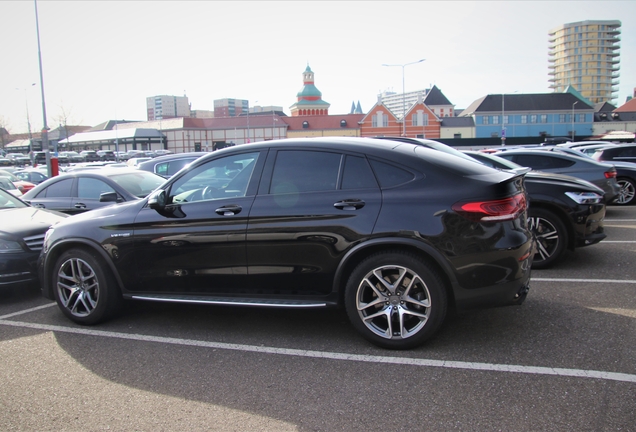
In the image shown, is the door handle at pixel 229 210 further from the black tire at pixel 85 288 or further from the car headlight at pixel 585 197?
the car headlight at pixel 585 197

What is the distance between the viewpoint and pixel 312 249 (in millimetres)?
4172

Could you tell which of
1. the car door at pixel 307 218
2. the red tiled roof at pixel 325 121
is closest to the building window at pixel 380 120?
the red tiled roof at pixel 325 121

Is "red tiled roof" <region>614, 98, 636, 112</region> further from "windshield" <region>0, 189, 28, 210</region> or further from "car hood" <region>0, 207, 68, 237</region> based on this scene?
"car hood" <region>0, 207, 68, 237</region>

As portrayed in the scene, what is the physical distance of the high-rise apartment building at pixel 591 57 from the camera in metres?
166

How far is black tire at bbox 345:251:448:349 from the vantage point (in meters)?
3.90

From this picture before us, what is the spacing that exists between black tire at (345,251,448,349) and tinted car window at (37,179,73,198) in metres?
6.95

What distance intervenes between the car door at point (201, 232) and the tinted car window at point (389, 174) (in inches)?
42.2

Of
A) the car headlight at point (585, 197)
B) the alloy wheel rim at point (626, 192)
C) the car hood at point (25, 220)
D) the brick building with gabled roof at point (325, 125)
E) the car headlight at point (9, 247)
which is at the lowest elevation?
the alloy wheel rim at point (626, 192)

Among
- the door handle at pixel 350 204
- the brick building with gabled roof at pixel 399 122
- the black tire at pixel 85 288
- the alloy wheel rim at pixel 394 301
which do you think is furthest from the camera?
the brick building with gabled roof at pixel 399 122

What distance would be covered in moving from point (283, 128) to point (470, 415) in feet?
277

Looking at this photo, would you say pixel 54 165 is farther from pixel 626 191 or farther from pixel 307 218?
pixel 626 191

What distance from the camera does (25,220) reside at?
6816mm

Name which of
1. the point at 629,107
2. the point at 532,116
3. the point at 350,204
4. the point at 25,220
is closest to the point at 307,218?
the point at 350,204

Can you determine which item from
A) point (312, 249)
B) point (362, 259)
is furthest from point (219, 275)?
point (362, 259)
